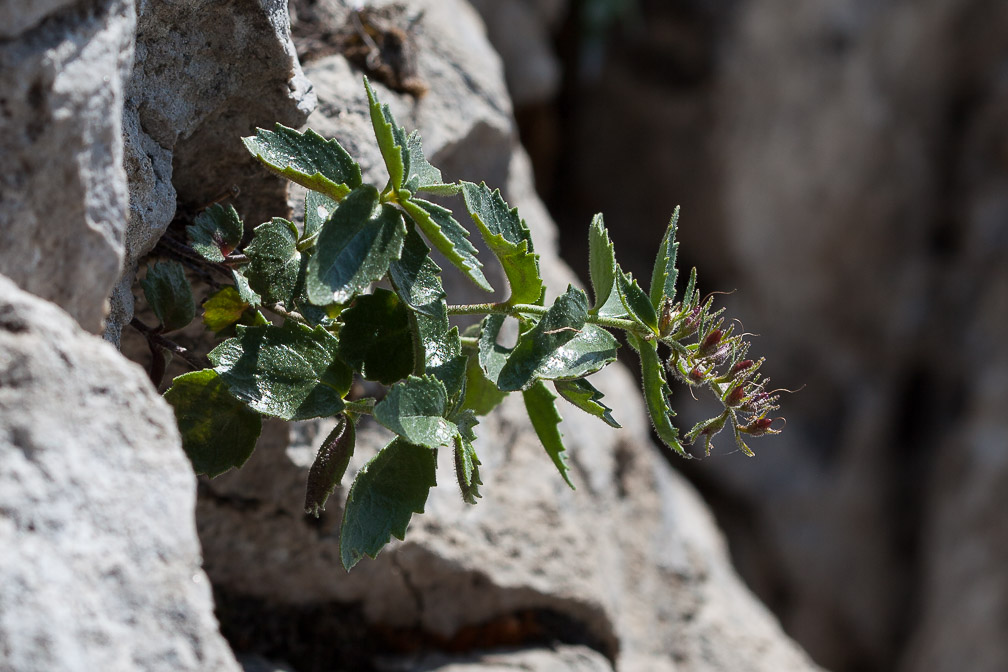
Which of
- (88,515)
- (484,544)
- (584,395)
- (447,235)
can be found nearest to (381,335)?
(447,235)

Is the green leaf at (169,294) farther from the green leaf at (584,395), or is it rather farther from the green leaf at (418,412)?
the green leaf at (584,395)

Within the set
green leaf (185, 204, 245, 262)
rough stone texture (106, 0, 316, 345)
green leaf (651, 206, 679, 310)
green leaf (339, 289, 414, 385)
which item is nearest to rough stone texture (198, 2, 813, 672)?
rough stone texture (106, 0, 316, 345)

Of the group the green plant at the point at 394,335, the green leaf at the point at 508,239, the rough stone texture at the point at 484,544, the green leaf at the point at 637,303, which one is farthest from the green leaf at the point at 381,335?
the rough stone texture at the point at 484,544

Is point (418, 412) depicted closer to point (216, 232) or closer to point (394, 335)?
point (394, 335)

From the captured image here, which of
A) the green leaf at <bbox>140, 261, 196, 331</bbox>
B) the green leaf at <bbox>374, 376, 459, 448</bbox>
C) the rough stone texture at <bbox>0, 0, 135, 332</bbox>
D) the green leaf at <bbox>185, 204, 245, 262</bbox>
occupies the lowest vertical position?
the green leaf at <bbox>374, 376, 459, 448</bbox>

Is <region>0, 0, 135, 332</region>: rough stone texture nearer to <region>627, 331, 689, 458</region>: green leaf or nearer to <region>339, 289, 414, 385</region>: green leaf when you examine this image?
<region>339, 289, 414, 385</region>: green leaf

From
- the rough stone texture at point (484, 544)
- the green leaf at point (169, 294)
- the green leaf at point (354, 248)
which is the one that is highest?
the green leaf at point (354, 248)
